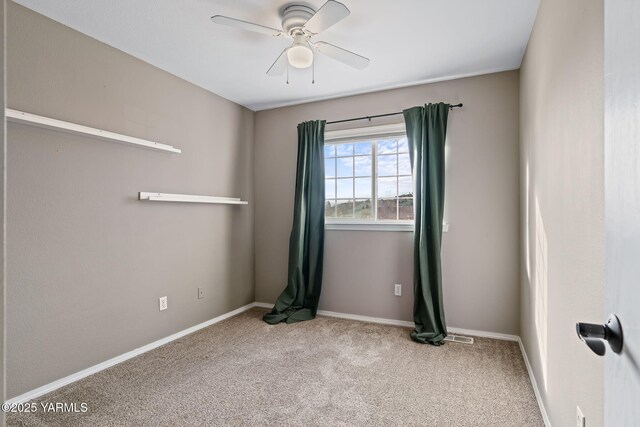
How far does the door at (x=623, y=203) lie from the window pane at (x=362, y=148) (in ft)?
9.78

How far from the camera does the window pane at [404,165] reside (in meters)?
3.45

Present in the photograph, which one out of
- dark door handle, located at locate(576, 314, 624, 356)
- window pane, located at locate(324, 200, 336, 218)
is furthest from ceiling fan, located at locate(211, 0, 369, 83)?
dark door handle, located at locate(576, 314, 624, 356)

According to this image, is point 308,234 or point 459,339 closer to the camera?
point 459,339

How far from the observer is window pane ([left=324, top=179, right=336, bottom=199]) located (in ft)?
12.5

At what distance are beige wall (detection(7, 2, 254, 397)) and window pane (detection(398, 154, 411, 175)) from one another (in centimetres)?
197

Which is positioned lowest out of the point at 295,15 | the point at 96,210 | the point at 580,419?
the point at 580,419

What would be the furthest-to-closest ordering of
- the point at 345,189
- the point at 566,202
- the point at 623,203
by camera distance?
the point at 345,189 < the point at 566,202 < the point at 623,203

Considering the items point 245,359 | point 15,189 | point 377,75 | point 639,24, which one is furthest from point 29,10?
point 639,24

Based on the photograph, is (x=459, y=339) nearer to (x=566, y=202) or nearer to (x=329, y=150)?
(x=566, y=202)

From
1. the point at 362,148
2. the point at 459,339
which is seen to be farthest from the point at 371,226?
the point at 459,339

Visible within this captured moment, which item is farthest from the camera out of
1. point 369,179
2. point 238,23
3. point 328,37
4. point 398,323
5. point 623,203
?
point 369,179

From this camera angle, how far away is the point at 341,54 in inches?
92.4

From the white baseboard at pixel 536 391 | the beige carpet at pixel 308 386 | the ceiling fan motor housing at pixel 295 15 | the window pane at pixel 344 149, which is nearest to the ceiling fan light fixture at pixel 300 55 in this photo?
the ceiling fan motor housing at pixel 295 15

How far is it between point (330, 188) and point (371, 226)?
68 centimetres
